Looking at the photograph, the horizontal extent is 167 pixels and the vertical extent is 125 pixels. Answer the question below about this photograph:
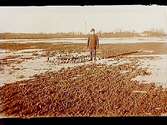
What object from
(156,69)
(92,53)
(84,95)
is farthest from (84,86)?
(156,69)

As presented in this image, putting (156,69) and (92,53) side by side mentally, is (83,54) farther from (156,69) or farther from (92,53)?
(156,69)

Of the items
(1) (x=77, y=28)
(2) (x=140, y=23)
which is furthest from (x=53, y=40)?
(2) (x=140, y=23)

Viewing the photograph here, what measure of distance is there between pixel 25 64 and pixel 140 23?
0.50m

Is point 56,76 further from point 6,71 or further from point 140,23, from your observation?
point 140,23

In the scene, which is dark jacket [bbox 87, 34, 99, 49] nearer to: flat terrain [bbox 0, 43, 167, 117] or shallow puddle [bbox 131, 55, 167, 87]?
flat terrain [bbox 0, 43, 167, 117]

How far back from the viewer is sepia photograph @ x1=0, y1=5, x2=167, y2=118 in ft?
3.87

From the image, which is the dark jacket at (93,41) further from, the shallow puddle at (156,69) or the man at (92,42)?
the shallow puddle at (156,69)

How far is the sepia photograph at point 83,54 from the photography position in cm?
118

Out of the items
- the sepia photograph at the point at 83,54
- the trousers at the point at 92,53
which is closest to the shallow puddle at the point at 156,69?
the sepia photograph at the point at 83,54

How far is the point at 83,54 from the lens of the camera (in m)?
1.21

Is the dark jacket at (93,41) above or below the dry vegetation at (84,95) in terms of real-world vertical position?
above

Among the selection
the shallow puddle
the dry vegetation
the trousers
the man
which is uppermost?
the man

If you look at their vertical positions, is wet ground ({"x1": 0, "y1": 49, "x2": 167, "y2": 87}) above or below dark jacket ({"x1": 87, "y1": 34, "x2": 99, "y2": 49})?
below

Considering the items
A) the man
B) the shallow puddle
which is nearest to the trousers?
the man
